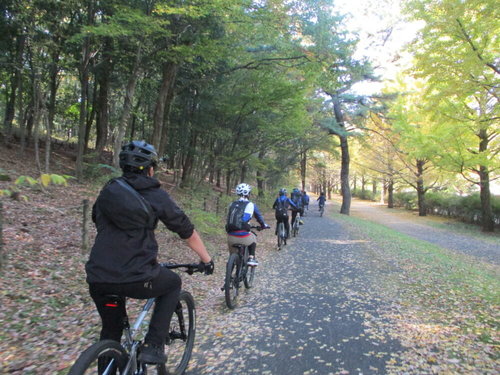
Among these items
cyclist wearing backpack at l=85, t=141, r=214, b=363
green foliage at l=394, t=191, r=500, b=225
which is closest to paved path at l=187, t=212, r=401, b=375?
cyclist wearing backpack at l=85, t=141, r=214, b=363

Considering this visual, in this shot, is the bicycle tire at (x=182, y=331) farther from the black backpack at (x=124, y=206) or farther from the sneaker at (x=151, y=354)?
the black backpack at (x=124, y=206)

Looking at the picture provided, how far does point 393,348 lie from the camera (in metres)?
3.92

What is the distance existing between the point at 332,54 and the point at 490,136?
15.5 m

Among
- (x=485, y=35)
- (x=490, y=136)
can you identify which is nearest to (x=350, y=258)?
(x=485, y=35)

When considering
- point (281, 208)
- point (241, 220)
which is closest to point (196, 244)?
point (241, 220)

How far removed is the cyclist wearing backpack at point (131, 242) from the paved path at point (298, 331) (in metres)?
1.45

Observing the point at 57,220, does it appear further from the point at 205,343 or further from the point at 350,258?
the point at 350,258

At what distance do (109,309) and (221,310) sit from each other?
10.3 ft

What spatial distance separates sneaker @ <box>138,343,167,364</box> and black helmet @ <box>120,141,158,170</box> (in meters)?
1.43

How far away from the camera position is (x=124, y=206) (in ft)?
7.30

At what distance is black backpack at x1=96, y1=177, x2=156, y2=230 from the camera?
7.32ft

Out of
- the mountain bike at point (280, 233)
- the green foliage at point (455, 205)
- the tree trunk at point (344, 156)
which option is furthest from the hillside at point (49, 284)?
the green foliage at point (455, 205)

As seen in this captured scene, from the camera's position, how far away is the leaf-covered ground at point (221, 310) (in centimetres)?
362

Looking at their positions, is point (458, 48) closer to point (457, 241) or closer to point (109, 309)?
point (109, 309)
